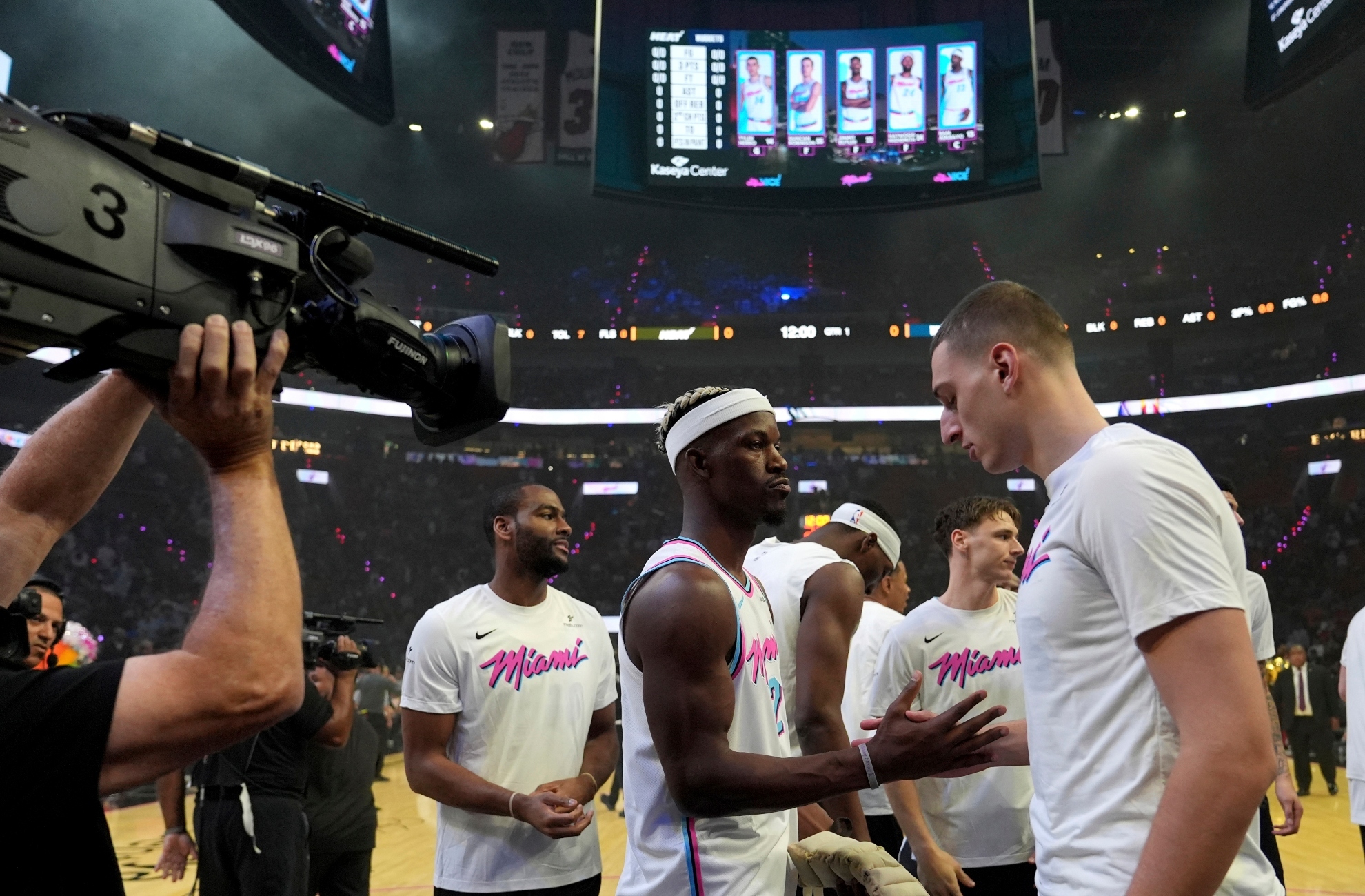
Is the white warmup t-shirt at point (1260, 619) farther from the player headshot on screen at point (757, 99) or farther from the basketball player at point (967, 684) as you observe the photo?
the player headshot on screen at point (757, 99)

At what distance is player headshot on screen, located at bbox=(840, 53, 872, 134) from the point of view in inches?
587

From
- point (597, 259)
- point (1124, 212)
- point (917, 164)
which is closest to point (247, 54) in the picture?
point (597, 259)

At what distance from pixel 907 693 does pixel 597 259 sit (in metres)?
25.8

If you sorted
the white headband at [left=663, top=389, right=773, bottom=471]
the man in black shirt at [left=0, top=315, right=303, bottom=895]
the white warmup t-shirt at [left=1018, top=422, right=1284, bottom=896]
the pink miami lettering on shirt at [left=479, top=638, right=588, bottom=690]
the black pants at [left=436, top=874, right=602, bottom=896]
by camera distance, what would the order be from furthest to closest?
the pink miami lettering on shirt at [left=479, top=638, right=588, bottom=690]
the black pants at [left=436, top=874, right=602, bottom=896]
the white headband at [left=663, top=389, right=773, bottom=471]
the white warmup t-shirt at [left=1018, top=422, right=1284, bottom=896]
the man in black shirt at [left=0, top=315, right=303, bottom=895]

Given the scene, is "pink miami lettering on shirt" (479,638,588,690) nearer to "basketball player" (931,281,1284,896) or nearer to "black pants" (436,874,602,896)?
"black pants" (436,874,602,896)

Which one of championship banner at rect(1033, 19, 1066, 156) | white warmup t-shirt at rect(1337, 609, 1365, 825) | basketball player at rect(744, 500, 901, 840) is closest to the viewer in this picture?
basketball player at rect(744, 500, 901, 840)

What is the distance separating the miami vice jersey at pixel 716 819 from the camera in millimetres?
2314

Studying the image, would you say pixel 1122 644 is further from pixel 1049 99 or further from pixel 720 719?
pixel 1049 99

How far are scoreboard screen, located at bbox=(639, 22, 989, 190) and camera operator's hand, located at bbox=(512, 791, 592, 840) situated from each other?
1254 cm

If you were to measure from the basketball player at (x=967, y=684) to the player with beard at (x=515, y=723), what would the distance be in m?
1.14

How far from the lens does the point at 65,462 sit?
1.74 metres

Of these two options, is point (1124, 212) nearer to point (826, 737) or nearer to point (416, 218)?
point (416, 218)

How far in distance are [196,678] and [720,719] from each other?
1226 millimetres

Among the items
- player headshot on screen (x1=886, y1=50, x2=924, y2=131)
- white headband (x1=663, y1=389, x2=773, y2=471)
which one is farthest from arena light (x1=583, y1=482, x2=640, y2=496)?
white headband (x1=663, y1=389, x2=773, y2=471)
